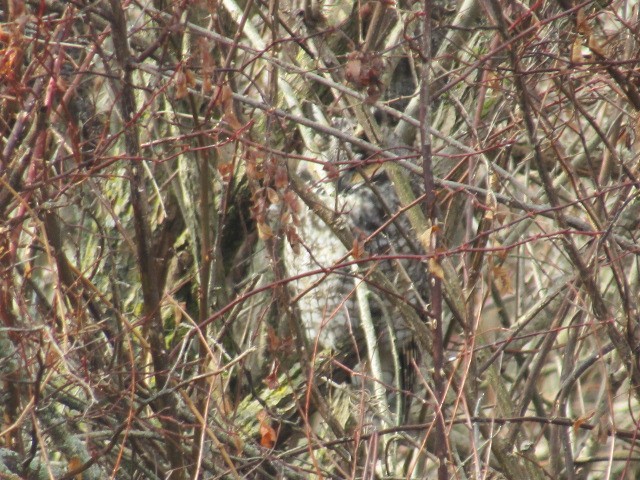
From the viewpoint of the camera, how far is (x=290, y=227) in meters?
2.44

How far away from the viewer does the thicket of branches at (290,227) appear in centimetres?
235

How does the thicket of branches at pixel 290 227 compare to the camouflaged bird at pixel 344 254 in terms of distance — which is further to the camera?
the camouflaged bird at pixel 344 254

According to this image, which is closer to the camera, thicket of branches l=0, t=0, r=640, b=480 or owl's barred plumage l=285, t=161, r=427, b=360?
thicket of branches l=0, t=0, r=640, b=480

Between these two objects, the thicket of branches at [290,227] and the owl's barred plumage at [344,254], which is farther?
the owl's barred plumage at [344,254]

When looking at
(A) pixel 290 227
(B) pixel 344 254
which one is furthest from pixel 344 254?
(A) pixel 290 227

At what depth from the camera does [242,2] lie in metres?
4.01

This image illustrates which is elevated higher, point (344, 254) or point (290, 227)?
point (290, 227)

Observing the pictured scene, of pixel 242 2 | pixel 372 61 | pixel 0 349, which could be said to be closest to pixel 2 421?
pixel 0 349

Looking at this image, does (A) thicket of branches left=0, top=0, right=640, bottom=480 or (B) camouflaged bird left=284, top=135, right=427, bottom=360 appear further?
(B) camouflaged bird left=284, top=135, right=427, bottom=360

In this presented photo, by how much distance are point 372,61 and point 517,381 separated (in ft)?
5.48

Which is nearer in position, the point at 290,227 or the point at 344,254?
the point at 290,227

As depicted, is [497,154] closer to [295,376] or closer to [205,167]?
[205,167]

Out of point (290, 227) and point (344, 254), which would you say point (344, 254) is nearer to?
point (344, 254)

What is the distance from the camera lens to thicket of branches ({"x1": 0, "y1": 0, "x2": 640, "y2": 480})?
2346 millimetres
